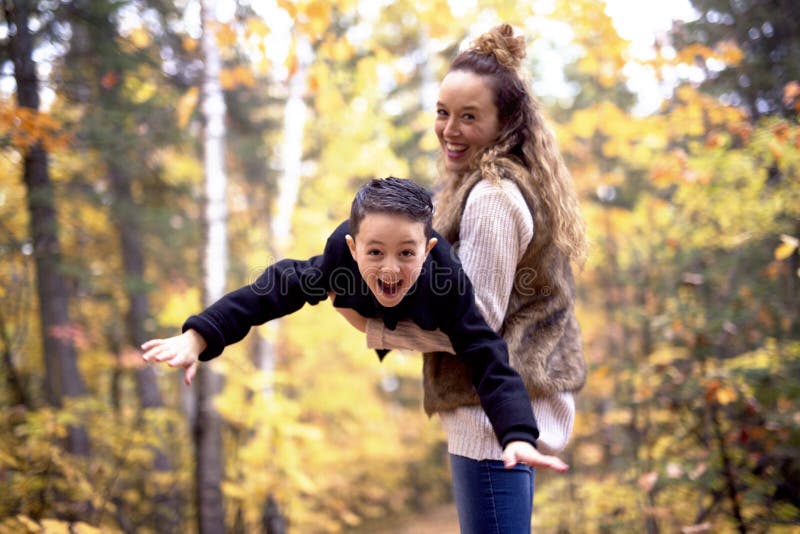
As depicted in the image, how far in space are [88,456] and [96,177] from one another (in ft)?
16.8

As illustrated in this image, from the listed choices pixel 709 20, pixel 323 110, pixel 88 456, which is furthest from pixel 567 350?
pixel 323 110

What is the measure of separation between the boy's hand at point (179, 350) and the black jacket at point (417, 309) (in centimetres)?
2

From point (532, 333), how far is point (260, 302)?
794 millimetres

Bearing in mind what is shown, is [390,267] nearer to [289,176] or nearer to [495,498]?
[495,498]

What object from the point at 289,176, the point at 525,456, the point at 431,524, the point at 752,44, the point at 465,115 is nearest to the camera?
the point at 525,456

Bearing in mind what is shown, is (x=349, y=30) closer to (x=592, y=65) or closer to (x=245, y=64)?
(x=245, y=64)

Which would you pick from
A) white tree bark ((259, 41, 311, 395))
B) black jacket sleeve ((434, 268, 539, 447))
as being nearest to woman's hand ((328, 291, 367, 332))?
black jacket sleeve ((434, 268, 539, 447))

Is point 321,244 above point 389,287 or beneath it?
above

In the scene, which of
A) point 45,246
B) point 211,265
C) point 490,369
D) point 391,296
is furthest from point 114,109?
point 490,369

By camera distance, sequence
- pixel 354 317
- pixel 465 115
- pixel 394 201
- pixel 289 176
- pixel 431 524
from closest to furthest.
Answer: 1. pixel 394 201
2. pixel 354 317
3. pixel 465 115
4. pixel 289 176
5. pixel 431 524

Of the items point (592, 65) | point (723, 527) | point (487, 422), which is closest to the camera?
point (487, 422)

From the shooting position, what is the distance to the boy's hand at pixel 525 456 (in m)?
1.46

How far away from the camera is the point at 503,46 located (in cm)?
201

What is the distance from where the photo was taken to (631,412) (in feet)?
18.9
